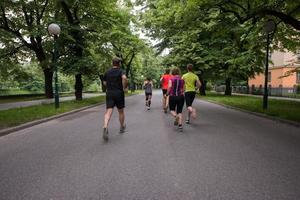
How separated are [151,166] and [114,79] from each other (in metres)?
3.81

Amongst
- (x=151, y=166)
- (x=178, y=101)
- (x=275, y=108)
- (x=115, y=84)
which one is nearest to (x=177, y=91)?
(x=178, y=101)

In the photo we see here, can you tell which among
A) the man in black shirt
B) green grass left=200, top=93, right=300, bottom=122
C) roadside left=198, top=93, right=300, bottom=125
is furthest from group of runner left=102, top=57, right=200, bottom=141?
green grass left=200, top=93, right=300, bottom=122

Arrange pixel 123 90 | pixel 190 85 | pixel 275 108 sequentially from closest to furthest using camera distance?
pixel 123 90 → pixel 190 85 → pixel 275 108

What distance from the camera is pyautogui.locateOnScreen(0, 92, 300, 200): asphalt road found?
185 inches

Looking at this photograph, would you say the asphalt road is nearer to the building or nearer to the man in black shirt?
the man in black shirt

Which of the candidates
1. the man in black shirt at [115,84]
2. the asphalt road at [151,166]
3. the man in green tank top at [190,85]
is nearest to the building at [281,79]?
the man in green tank top at [190,85]

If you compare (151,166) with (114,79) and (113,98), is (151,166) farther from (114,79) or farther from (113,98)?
(114,79)

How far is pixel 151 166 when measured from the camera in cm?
609

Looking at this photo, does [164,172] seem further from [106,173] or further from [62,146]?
[62,146]

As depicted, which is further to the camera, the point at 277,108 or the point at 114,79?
the point at 277,108

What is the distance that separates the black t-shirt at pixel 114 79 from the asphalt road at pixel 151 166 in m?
1.29

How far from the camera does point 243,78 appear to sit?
37938mm

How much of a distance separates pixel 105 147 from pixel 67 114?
9.18 metres

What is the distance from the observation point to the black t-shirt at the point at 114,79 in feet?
30.7
